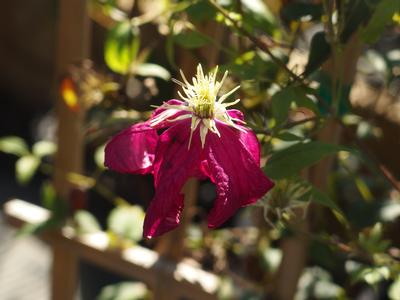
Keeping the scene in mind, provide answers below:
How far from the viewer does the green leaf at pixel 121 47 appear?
0.99 m

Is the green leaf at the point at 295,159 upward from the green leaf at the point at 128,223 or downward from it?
downward

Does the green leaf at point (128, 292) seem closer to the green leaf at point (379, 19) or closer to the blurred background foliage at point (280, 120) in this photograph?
the blurred background foliage at point (280, 120)

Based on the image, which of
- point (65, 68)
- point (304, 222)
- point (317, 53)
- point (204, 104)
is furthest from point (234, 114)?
point (65, 68)

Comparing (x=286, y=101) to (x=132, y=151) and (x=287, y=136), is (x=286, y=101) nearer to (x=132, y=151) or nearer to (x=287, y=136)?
(x=287, y=136)

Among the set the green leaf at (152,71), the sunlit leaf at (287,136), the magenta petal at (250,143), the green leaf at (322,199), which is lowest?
the magenta petal at (250,143)

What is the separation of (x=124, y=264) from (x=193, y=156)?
65 centimetres

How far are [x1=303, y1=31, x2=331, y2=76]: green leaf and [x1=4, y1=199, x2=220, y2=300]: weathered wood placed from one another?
446 mm

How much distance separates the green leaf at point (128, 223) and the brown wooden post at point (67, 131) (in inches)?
4.6

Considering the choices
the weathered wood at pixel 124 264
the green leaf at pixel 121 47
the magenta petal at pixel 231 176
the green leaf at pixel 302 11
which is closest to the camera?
the magenta petal at pixel 231 176

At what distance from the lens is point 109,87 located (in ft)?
3.39

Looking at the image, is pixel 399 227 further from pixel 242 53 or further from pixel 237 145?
pixel 237 145

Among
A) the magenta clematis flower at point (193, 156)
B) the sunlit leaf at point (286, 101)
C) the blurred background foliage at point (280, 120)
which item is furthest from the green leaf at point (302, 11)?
the magenta clematis flower at point (193, 156)

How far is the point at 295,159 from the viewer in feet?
2.20

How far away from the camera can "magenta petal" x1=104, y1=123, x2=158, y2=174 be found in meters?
0.60
